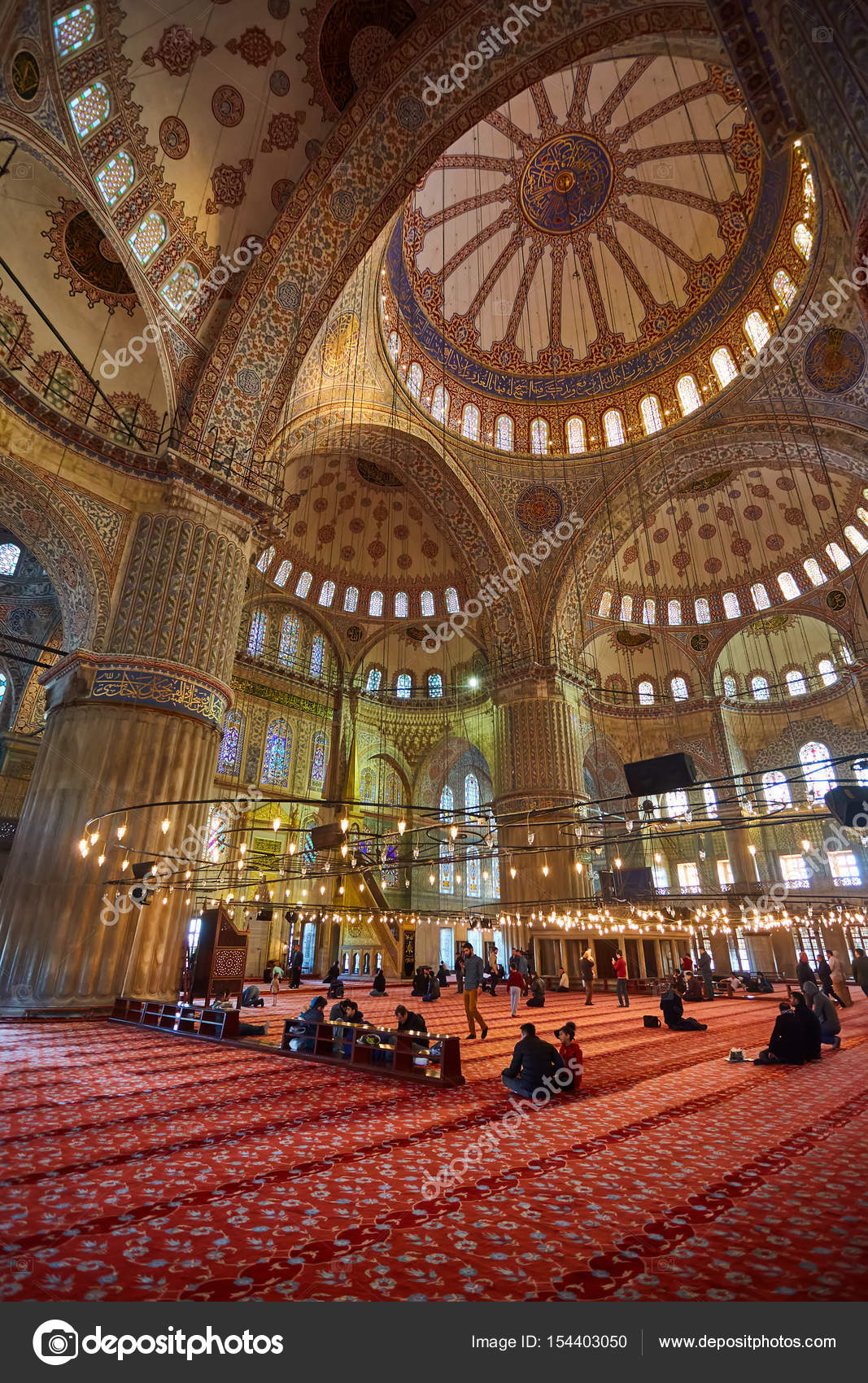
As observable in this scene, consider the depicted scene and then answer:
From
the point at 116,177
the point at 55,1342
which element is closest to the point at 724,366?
the point at 116,177

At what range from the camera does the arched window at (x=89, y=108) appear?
8.50 metres

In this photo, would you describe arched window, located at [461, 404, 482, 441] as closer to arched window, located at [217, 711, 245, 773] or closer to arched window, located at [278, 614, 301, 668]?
arched window, located at [278, 614, 301, 668]

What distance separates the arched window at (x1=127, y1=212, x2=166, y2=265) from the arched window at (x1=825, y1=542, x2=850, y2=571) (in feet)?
54.8

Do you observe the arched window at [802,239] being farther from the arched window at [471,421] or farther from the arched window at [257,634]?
the arched window at [257,634]

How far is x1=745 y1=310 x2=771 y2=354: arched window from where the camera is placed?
13961 millimetres

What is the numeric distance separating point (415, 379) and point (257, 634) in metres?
7.95

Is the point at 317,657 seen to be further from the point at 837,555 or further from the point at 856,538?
the point at 856,538

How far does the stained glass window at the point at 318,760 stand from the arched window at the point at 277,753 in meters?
0.75

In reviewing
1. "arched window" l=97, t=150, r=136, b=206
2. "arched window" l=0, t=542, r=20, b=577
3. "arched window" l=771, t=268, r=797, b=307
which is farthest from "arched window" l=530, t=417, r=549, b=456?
"arched window" l=0, t=542, r=20, b=577

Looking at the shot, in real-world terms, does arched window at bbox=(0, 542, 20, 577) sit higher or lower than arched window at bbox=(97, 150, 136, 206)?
lower

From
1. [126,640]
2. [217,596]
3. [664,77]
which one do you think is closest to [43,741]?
[126,640]

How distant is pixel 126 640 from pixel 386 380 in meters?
8.99

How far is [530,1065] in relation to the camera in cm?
501

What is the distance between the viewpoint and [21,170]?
898 centimetres
